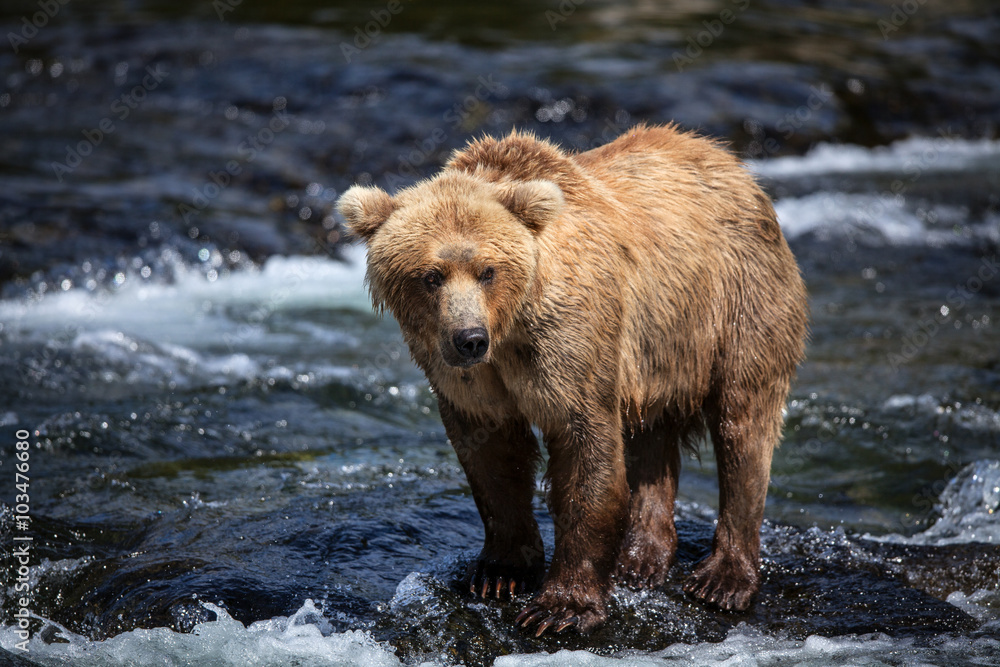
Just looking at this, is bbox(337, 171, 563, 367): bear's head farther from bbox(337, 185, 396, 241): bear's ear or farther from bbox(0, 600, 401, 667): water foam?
bbox(0, 600, 401, 667): water foam

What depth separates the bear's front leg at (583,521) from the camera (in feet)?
15.6

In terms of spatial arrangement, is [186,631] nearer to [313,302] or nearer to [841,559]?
[841,559]

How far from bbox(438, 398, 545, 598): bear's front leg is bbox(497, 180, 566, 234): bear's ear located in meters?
1.02

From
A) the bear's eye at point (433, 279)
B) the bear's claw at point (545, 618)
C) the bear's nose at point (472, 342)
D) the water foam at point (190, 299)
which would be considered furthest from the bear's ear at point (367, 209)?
the water foam at point (190, 299)

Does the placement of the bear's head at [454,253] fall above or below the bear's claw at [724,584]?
above

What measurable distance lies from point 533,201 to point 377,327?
6.60 meters

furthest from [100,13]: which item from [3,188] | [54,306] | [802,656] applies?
[802,656]

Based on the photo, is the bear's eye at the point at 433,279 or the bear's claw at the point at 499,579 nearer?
the bear's eye at the point at 433,279

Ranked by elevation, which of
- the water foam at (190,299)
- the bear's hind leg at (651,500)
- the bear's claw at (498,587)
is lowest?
the water foam at (190,299)

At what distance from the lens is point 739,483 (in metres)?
5.35

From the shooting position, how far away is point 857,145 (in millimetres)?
16781

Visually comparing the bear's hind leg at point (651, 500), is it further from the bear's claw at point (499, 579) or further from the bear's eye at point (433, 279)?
the bear's eye at point (433, 279)

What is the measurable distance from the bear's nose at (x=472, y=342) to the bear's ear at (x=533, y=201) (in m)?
0.64

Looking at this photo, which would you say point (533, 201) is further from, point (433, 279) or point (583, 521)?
point (583, 521)
